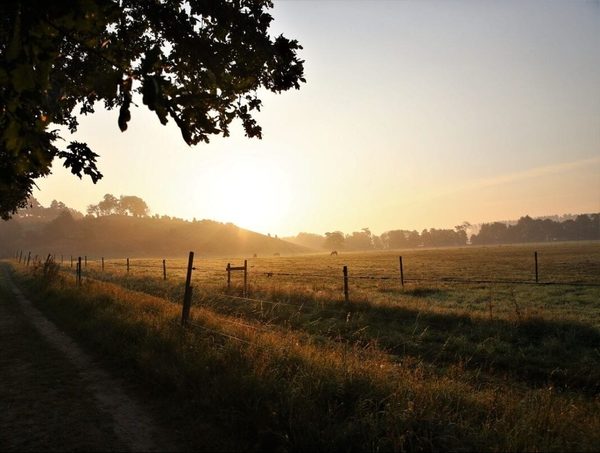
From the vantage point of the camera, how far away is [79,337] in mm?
10969

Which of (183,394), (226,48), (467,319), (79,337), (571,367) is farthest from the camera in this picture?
(467,319)

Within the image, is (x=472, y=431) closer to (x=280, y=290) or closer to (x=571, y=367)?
(x=571, y=367)

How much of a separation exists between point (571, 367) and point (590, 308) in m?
10.2

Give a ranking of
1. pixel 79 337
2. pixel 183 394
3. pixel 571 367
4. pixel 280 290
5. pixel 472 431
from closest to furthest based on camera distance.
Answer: pixel 472 431 < pixel 183 394 < pixel 571 367 < pixel 79 337 < pixel 280 290

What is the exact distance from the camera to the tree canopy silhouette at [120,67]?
2.97 m

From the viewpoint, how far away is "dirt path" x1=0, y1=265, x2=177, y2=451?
5164 millimetres

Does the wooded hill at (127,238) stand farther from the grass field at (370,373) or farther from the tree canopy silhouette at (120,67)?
the tree canopy silhouette at (120,67)

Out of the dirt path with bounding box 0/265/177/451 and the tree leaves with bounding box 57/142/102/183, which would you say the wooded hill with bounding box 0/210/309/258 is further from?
the tree leaves with bounding box 57/142/102/183

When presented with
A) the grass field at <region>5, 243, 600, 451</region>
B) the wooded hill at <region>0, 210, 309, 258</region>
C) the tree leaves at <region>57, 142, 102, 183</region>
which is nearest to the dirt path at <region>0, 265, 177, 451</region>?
the grass field at <region>5, 243, 600, 451</region>

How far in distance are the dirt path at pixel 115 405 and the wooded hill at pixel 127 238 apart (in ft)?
428

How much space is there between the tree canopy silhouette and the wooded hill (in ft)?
439

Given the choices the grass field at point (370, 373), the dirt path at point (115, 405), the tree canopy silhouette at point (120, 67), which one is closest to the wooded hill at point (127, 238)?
the grass field at point (370, 373)

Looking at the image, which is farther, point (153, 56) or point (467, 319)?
point (467, 319)

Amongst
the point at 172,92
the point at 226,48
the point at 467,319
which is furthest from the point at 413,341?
the point at 172,92
